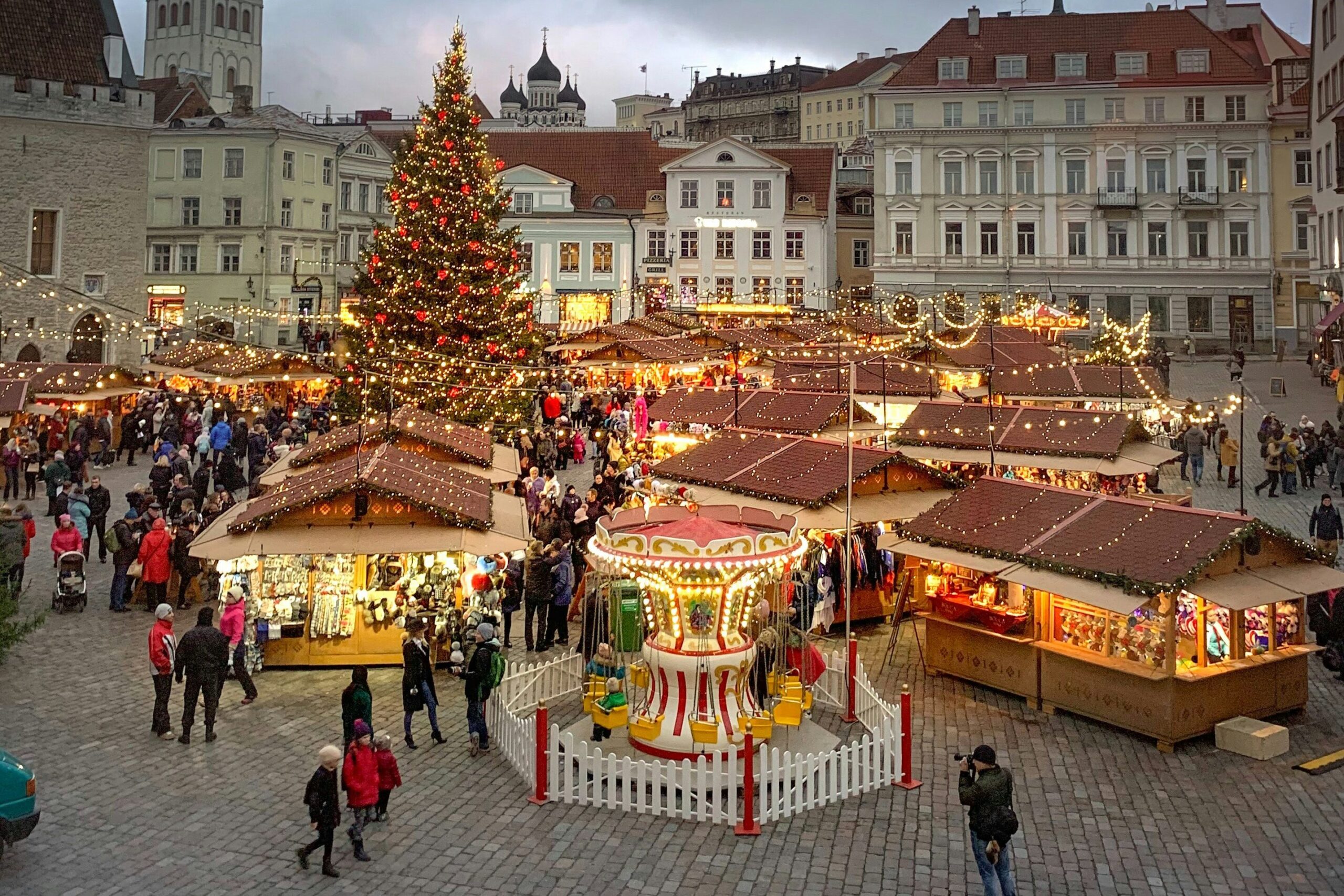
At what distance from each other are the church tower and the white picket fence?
3986 inches

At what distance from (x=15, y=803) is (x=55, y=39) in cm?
4640

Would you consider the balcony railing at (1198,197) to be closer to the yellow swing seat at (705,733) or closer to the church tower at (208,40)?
the yellow swing seat at (705,733)

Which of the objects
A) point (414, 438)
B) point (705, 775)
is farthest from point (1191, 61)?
point (705, 775)

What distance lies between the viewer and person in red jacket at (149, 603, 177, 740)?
39.7ft

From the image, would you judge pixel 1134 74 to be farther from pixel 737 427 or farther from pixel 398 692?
pixel 398 692

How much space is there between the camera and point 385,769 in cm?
985

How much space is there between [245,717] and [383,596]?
2276 millimetres

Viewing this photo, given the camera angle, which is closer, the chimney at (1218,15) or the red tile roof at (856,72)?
the chimney at (1218,15)

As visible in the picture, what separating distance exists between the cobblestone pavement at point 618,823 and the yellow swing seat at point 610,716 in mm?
1090

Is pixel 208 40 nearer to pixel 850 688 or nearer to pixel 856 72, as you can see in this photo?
pixel 856 72

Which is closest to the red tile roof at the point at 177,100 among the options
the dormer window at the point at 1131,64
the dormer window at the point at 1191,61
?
the dormer window at the point at 1131,64

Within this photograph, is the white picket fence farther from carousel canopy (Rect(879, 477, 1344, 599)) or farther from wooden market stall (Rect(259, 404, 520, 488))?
wooden market stall (Rect(259, 404, 520, 488))

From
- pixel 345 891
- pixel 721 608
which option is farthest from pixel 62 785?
pixel 721 608

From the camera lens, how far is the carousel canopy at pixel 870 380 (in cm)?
2669
